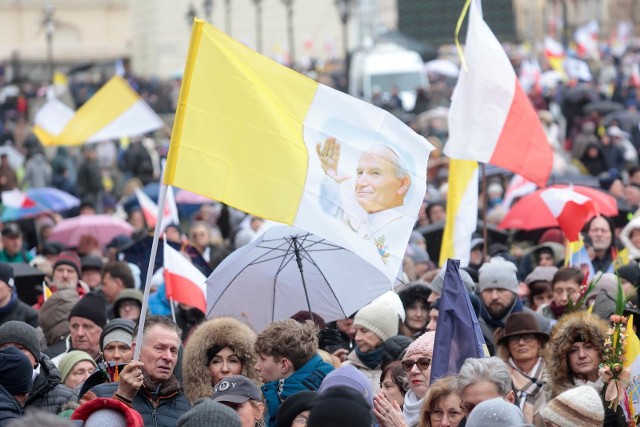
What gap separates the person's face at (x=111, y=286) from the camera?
11906 mm

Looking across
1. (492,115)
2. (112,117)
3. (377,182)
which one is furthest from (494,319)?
(112,117)

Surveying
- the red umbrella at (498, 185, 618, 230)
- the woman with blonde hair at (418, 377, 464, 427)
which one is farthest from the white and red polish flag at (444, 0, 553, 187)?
the woman with blonde hair at (418, 377, 464, 427)

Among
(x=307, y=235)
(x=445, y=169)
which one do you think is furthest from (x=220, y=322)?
(x=445, y=169)

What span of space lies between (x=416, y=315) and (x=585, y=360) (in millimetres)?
2094

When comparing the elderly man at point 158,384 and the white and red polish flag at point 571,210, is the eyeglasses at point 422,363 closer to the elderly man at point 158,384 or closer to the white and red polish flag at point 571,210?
the elderly man at point 158,384

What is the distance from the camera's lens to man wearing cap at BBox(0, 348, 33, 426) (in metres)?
7.71

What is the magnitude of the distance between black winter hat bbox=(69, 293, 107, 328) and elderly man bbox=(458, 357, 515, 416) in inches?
126

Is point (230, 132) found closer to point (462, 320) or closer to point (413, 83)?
point (462, 320)

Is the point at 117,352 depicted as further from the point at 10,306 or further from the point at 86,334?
the point at 10,306

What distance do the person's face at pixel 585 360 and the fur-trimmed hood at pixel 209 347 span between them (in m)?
1.51

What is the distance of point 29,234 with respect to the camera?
A: 18.9 meters

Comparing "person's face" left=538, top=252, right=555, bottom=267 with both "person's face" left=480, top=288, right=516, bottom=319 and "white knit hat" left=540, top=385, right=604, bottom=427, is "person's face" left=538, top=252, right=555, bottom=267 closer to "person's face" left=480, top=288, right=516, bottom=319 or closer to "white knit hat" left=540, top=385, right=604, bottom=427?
"person's face" left=480, top=288, right=516, bottom=319

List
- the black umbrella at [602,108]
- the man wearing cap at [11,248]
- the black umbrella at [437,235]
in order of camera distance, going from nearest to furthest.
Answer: the black umbrella at [437,235] < the man wearing cap at [11,248] < the black umbrella at [602,108]

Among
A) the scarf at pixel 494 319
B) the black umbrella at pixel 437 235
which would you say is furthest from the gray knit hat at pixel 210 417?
the black umbrella at pixel 437 235
